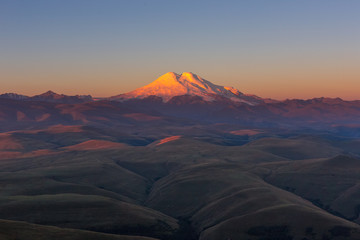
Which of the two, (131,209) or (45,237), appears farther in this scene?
(131,209)

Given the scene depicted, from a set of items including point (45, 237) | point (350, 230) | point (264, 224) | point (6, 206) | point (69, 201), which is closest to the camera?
point (45, 237)

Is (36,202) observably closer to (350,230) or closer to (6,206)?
(6,206)

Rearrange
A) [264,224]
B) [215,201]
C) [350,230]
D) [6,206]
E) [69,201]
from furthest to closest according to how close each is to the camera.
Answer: [215,201]
[69,201]
[6,206]
[264,224]
[350,230]

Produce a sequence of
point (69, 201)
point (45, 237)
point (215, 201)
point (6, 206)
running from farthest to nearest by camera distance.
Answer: point (215, 201)
point (69, 201)
point (6, 206)
point (45, 237)

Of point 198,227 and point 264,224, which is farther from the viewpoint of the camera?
point 198,227

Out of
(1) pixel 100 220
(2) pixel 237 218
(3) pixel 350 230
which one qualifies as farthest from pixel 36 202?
(3) pixel 350 230

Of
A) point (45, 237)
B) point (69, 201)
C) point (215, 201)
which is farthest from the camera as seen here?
point (215, 201)

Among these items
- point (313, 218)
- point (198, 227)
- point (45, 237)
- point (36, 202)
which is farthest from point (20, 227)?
point (313, 218)

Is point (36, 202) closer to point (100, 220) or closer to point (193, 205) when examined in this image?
point (100, 220)

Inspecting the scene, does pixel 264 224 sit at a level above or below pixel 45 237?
below
